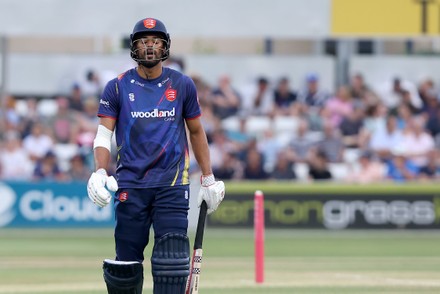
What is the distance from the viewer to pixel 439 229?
20.8 m

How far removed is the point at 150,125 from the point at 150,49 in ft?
1.63

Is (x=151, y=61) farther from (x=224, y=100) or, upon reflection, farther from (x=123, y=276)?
(x=224, y=100)

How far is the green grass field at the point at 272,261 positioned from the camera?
11648mm

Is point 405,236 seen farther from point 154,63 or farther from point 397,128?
point 154,63

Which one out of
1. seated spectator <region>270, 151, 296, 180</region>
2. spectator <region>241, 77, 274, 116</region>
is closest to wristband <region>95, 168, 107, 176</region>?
seated spectator <region>270, 151, 296, 180</region>

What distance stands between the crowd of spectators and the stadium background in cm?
16

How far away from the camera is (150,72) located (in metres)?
7.84

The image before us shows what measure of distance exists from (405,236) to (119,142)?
1271 cm

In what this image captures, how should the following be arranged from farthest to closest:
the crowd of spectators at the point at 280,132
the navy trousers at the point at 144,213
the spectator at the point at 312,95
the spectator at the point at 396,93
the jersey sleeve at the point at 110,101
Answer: the spectator at the point at 396,93, the spectator at the point at 312,95, the crowd of spectators at the point at 280,132, the jersey sleeve at the point at 110,101, the navy trousers at the point at 144,213

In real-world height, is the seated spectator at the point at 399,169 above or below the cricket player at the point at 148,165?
above

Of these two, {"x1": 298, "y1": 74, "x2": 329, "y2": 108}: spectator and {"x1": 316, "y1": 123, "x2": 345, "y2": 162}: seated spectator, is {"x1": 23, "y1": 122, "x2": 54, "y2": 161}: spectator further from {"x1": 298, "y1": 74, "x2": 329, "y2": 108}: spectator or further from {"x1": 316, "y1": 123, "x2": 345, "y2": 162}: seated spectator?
{"x1": 298, "y1": 74, "x2": 329, "y2": 108}: spectator

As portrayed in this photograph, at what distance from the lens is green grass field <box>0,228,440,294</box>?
11.6m

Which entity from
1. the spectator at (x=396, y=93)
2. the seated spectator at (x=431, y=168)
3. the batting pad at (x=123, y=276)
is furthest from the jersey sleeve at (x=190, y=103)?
the spectator at (x=396, y=93)

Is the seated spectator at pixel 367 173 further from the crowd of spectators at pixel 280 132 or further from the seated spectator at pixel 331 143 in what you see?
the seated spectator at pixel 331 143
